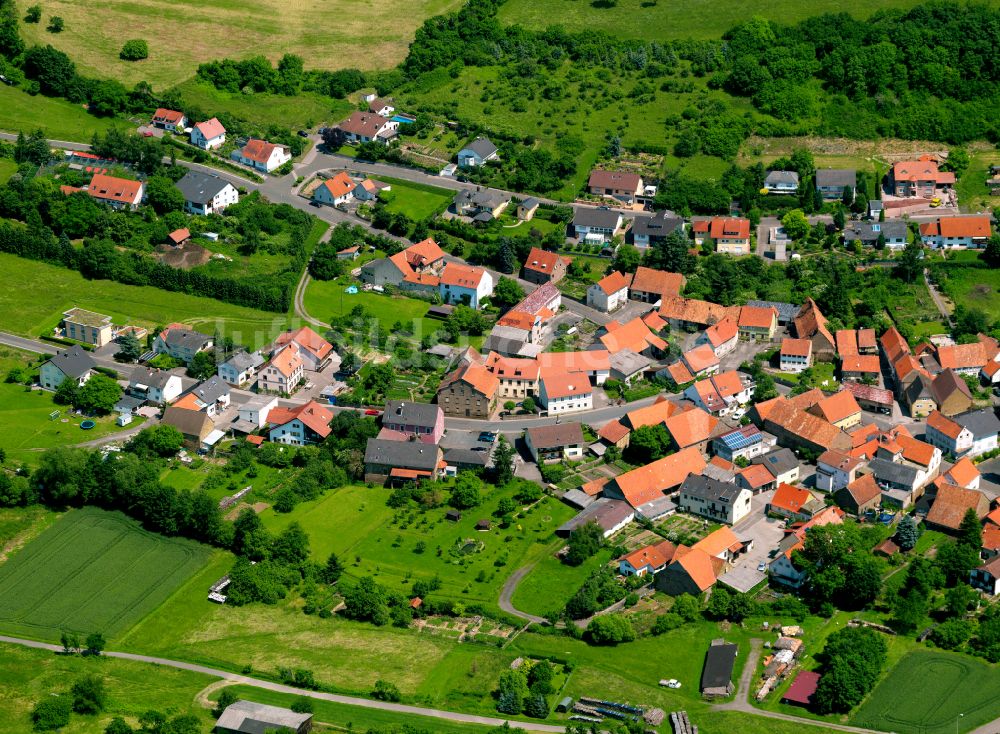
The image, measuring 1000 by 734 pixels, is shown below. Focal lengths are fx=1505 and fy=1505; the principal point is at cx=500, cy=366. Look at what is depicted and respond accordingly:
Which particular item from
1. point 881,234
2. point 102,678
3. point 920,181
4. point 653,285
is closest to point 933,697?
point 102,678

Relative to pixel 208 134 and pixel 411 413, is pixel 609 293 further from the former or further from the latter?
pixel 208 134

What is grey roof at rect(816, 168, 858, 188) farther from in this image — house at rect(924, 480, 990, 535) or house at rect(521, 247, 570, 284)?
house at rect(924, 480, 990, 535)

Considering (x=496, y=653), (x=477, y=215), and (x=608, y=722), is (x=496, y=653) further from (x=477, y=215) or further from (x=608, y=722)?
(x=477, y=215)

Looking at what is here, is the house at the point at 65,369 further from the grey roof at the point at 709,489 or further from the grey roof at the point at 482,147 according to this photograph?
the grey roof at the point at 482,147

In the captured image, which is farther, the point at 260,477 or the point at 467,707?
the point at 260,477

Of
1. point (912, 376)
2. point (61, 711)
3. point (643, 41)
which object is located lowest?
point (61, 711)

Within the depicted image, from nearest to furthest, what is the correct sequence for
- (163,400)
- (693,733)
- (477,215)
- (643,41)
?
(693,733), (163,400), (477,215), (643,41)

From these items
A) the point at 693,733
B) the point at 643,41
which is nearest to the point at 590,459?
the point at 693,733

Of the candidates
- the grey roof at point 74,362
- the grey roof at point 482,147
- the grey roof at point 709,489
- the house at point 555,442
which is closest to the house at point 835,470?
the grey roof at point 709,489
